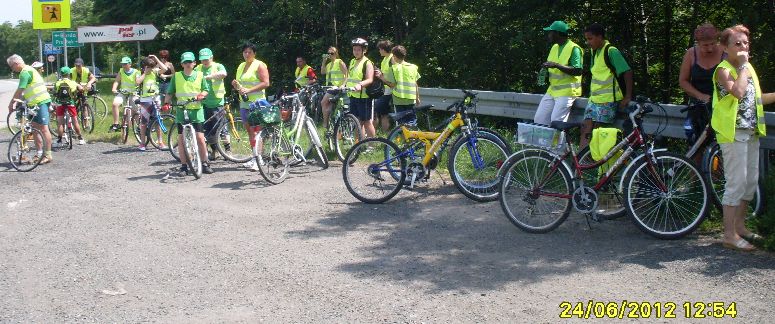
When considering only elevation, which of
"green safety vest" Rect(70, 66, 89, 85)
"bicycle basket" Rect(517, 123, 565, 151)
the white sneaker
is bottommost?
the white sneaker

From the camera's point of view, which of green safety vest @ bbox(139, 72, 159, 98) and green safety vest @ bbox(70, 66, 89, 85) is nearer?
green safety vest @ bbox(139, 72, 159, 98)

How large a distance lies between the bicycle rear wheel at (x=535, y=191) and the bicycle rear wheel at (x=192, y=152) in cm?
534

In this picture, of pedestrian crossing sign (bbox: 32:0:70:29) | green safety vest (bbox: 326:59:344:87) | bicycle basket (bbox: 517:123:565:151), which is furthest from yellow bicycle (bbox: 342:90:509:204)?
pedestrian crossing sign (bbox: 32:0:70:29)

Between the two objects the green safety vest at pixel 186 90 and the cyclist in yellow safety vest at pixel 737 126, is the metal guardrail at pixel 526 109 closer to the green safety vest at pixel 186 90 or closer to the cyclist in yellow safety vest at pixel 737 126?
the cyclist in yellow safety vest at pixel 737 126

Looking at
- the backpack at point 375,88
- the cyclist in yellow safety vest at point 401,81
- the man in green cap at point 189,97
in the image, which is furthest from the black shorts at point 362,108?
the man in green cap at point 189,97

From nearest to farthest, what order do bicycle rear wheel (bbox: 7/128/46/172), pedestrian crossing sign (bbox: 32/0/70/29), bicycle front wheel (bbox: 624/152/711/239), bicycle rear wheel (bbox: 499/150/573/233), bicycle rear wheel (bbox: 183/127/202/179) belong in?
bicycle front wheel (bbox: 624/152/711/239)
bicycle rear wheel (bbox: 499/150/573/233)
bicycle rear wheel (bbox: 183/127/202/179)
bicycle rear wheel (bbox: 7/128/46/172)
pedestrian crossing sign (bbox: 32/0/70/29)

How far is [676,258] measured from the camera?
20.5 feet

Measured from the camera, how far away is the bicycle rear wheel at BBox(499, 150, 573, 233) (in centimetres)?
708

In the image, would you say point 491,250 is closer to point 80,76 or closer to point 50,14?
point 80,76

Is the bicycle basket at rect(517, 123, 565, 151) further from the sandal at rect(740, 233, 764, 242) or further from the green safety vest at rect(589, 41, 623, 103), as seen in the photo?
the sandal at rect(740, 233, 764, 242)

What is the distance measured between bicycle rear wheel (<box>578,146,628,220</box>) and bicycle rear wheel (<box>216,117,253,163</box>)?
655 cm

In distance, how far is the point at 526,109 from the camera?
11.5m

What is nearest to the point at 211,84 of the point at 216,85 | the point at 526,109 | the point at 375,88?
the point at 216,85

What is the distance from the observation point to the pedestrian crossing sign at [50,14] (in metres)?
18.8
